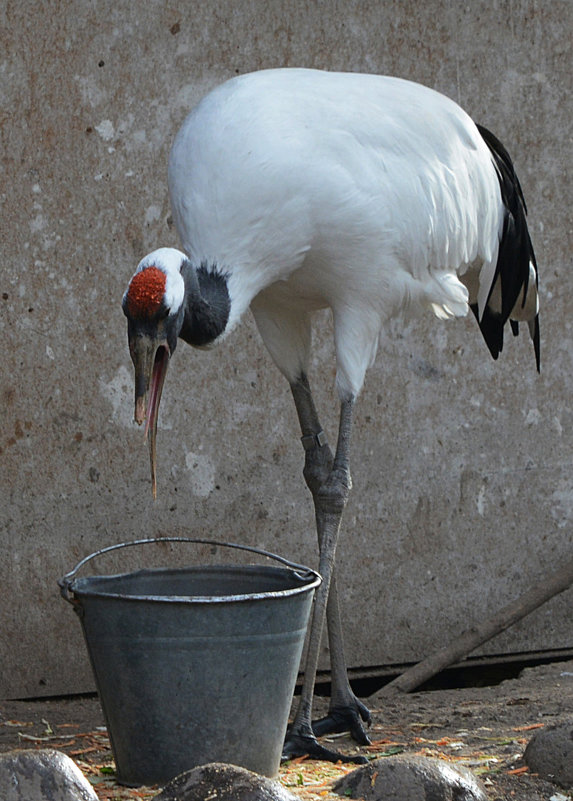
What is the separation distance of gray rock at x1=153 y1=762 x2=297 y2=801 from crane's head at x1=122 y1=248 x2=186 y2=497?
720 mm

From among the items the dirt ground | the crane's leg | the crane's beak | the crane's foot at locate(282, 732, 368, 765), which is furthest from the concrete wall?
the crane's beak

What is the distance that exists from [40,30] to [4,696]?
2.13 meters

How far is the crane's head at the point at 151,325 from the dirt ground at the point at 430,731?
0.85m

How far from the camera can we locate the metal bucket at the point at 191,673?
2.86 m

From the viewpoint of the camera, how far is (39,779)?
2.45 meters

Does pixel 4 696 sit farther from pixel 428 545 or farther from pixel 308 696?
pixel 428 545

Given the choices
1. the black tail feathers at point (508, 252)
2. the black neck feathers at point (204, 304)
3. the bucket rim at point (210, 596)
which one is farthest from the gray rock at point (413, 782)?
the black tail feathers at point (508, 252)

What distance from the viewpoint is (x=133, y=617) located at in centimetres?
286

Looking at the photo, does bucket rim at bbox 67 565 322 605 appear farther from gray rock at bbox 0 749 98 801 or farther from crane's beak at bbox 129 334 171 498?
gray rock at bbox 0 749 98 801

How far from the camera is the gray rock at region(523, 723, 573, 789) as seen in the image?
9.62ft

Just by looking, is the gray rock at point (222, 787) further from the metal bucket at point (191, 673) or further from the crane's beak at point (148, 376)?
the crane's beak at point (148, 376)

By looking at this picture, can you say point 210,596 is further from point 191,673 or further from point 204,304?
point 204,304

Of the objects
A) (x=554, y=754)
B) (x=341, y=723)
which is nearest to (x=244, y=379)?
(x=341, y=723)

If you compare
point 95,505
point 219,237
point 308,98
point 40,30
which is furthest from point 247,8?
point 95,505
